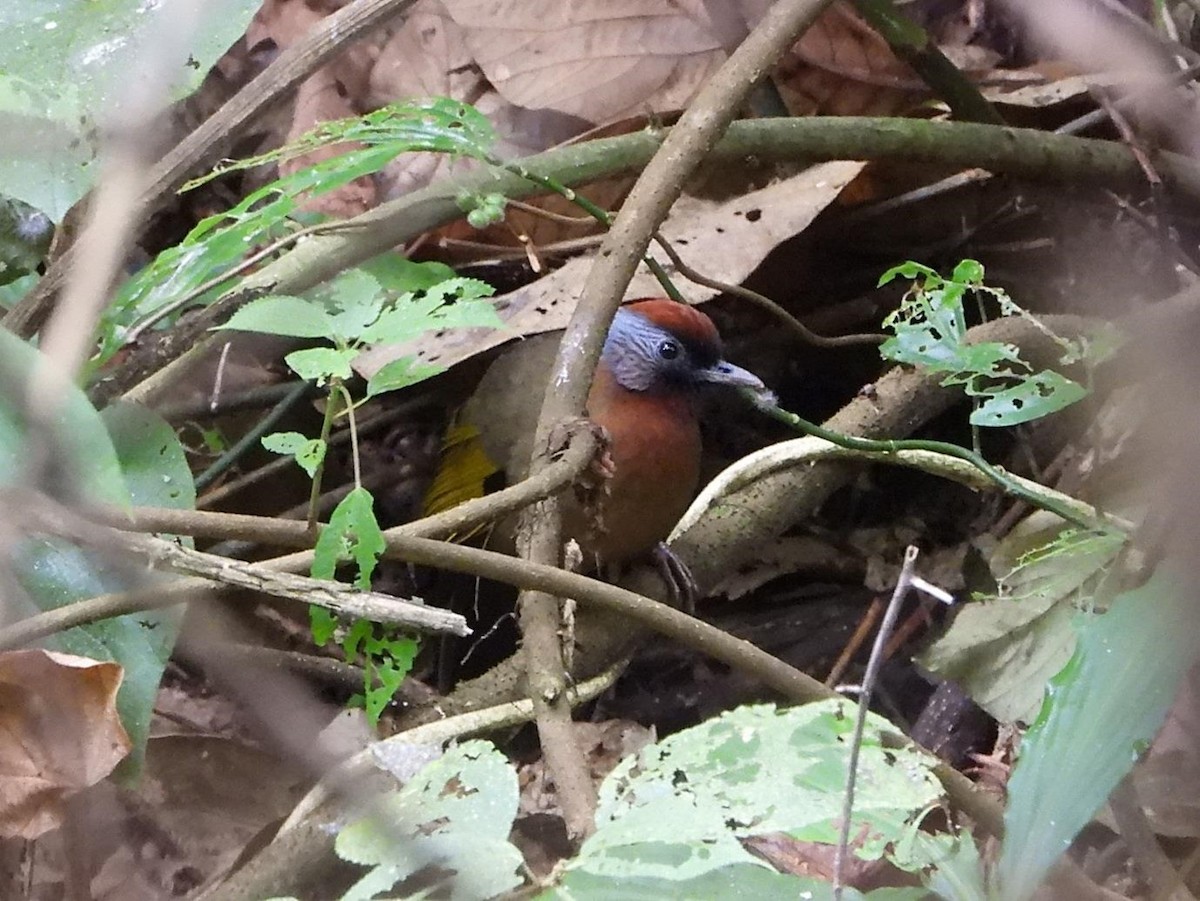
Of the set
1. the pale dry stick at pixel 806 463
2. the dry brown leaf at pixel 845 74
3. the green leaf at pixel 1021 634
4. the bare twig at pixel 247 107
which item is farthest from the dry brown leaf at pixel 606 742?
the dry brown leaf at pixel 845 74

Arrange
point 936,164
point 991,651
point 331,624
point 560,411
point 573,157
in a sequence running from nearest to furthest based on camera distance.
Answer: point 331,624
point 560,411
point 991,651
point 573,157
point 936,164

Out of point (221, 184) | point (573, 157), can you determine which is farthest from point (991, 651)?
point (221, 184)

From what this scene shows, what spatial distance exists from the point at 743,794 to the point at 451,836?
225 millimetres

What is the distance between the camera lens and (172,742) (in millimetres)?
1817

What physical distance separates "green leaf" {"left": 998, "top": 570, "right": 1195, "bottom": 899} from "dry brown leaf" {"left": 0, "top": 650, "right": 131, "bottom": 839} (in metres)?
0.96

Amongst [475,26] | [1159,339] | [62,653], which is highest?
[475,26]

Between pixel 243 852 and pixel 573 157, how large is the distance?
119 cm

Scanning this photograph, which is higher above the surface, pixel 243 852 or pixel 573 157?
pixel 573 157

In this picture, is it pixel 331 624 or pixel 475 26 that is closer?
pixel 331 624

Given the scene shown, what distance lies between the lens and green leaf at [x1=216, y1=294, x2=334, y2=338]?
1308mm

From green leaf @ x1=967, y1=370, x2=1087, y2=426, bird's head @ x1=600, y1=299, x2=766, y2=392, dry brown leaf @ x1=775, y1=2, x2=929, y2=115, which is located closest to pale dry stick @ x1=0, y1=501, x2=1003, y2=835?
green leaf @ x1=967, y1=370, x2=1087, y2=426

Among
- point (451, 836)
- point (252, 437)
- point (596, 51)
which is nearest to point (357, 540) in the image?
point (451, 836)

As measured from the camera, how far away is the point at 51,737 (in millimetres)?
1400

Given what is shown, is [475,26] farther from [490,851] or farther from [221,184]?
[490,851]
